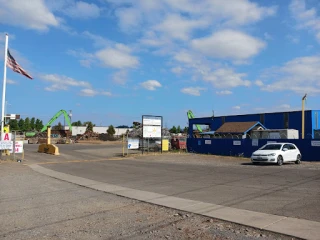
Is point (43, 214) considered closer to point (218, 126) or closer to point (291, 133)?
A: point (291, 133)

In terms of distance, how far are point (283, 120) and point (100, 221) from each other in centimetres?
3772

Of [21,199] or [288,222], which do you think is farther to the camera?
[21,199]

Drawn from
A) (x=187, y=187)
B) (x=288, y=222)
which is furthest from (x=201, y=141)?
(x=288, y=222)

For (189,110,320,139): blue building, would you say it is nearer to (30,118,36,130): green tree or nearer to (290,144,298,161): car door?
(290,144,298,161): car door

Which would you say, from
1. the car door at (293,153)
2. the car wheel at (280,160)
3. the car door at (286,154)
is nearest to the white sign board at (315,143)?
the car door at (293,153)

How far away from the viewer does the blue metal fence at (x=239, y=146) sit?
27.3 metres

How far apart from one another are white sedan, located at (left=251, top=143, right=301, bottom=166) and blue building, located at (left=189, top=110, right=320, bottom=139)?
51.4 feet

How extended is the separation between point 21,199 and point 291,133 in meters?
30.3

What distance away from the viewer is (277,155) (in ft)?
71.9

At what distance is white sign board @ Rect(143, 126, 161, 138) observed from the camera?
34.8m

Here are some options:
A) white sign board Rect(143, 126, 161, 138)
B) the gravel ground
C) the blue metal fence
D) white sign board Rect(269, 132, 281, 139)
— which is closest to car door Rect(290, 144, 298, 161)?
the blue metal fence

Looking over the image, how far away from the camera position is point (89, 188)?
1222 cm

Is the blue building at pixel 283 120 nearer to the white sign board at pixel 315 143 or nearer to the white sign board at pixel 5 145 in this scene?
the white sign board at pixel 315 143

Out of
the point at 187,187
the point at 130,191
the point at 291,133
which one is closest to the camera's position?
the point at 130,191
